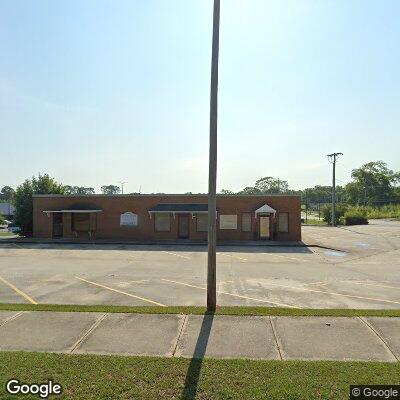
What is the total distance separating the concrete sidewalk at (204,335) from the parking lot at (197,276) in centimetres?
252

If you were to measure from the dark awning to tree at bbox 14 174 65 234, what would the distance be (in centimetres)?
1193

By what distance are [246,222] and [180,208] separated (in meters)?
5.58

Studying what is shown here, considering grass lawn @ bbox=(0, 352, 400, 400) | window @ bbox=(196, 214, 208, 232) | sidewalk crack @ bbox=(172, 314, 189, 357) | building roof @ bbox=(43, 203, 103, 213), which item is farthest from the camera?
building roof @ bbox=(43, 203, 103, 213)

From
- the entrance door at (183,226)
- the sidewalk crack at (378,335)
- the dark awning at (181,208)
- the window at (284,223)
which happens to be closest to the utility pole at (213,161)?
the sidewalk crack at (378,335)

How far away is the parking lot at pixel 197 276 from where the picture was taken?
1161 cm

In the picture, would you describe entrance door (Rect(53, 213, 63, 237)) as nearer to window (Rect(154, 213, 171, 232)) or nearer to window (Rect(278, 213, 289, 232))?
window (Rect(154, 213, 171, 232))

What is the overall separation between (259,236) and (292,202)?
389 cm

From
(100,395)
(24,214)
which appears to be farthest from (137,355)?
(24,214)

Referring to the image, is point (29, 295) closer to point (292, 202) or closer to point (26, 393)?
point (26, 393)

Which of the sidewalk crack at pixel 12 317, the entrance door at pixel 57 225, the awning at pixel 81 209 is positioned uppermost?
the awning at pixel 81 209

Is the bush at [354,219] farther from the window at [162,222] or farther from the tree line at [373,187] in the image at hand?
the tree line at [373,187]

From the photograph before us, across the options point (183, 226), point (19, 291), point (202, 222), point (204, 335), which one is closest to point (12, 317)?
point (19, 291)

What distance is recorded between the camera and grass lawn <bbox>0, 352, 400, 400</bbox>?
5043 millimetres

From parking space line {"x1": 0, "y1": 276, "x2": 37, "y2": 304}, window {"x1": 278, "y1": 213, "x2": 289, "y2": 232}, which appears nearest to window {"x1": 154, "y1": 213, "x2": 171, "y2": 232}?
window {"x1": 278, "y1": 213, "x2": 289, "y2": 232}
